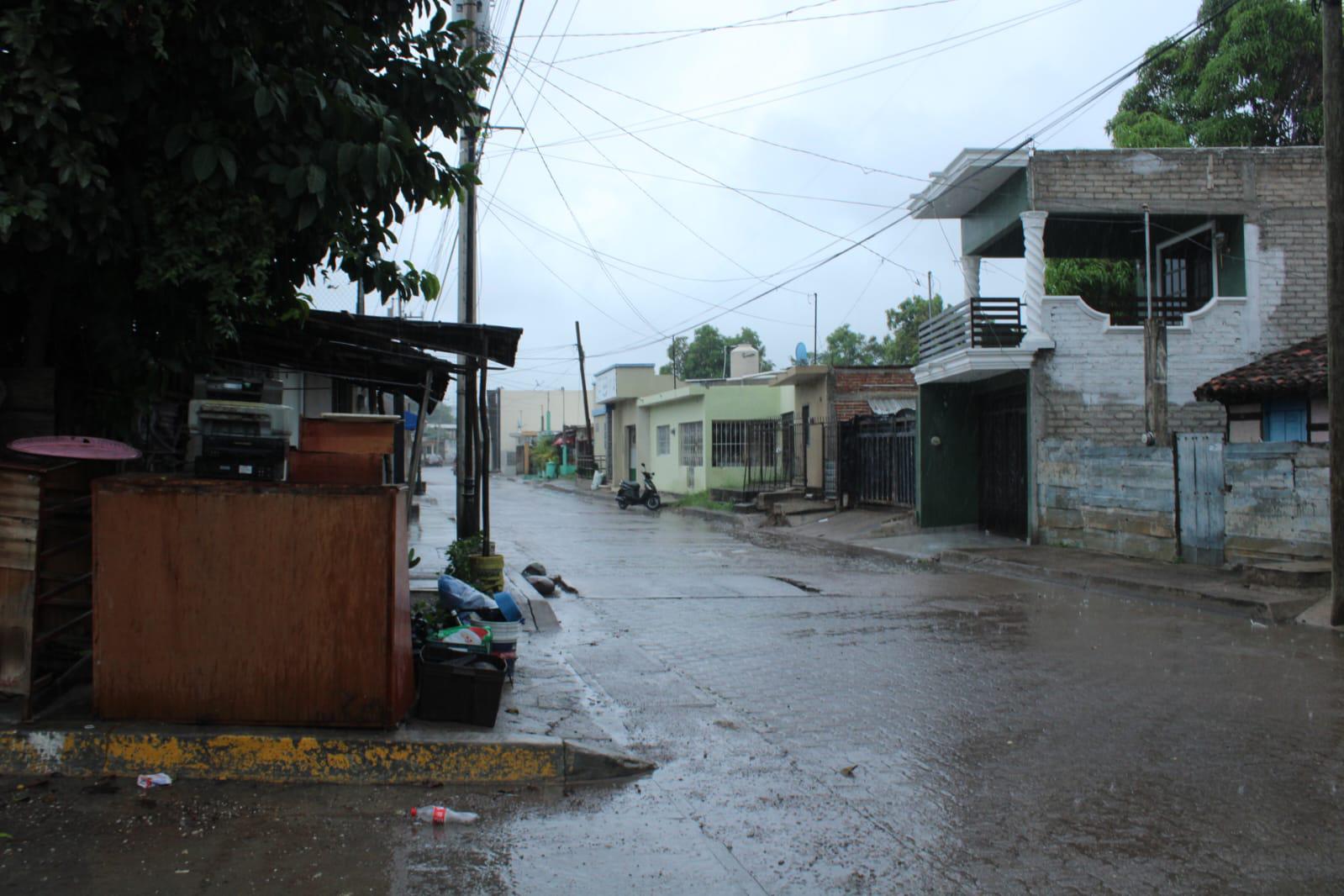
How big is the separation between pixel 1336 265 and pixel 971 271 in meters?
11.6

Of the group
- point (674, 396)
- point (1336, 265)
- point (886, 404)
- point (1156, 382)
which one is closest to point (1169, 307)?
point (1156, 382)

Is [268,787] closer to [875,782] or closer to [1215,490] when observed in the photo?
[875,782]

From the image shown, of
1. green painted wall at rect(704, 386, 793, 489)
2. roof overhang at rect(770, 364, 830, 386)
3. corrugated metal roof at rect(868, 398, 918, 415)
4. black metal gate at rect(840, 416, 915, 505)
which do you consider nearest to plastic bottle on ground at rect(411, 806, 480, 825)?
black metal gate at rect(840, 416, 915, 505)

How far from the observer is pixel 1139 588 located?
13211mm

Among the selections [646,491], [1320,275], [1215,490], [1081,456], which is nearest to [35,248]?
[1215,490]

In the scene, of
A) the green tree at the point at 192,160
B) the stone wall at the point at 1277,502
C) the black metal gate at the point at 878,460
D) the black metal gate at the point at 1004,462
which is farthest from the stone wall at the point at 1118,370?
the green tree at the point at 192,160

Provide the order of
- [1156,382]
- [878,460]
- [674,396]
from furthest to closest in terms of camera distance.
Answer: [674,396] < [878,460] < [1156,382]

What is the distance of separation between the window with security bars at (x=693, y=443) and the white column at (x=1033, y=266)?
1934cm

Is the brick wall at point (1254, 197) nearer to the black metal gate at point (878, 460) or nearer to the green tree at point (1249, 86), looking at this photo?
the black metal gate at point (878, 460)

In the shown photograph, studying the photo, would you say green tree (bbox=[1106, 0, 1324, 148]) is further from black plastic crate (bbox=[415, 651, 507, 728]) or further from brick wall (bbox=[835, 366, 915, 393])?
black plastic crate (bbox=[415, 651, 507, 728])

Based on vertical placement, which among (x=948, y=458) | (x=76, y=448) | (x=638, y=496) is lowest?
(x=638, y=496)

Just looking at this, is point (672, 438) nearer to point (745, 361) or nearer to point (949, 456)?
point (745, 361)

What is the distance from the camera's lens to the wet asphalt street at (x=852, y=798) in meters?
4.25

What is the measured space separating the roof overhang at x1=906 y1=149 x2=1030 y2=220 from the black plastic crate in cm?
1534
